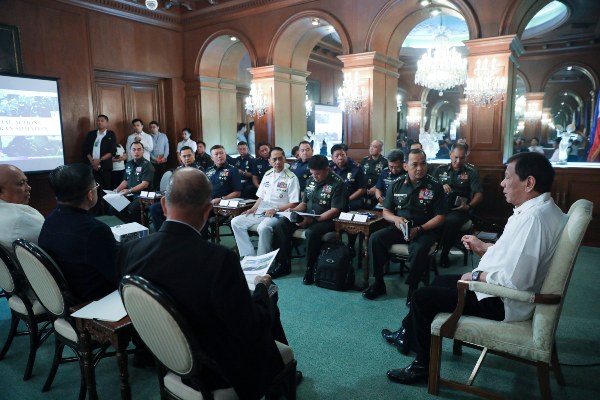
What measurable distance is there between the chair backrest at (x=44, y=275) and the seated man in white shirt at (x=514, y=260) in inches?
71.4

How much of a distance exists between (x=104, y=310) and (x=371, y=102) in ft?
19.3

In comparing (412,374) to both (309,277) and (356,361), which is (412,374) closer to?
(356,361)

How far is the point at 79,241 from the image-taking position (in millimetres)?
1914

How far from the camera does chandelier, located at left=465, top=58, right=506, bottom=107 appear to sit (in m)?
5.68

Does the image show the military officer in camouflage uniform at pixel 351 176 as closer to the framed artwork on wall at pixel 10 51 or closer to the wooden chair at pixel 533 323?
the wooden chair at pixel 533 323

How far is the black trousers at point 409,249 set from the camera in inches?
132

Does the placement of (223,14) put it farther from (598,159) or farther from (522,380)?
(522,380)

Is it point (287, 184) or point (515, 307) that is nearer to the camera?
point (515, 307)

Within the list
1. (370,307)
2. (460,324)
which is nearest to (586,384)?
(460,324)

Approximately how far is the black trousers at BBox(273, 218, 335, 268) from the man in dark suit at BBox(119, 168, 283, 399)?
243 centimetres

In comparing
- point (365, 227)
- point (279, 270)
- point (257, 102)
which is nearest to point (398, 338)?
point (365, 227)

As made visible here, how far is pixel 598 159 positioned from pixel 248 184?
5.27 m

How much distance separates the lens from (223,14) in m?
8.22

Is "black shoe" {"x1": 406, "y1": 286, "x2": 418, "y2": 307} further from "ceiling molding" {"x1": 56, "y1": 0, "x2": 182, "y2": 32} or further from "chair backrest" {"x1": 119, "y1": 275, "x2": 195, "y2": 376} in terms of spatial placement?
"ceiling molding" {"x1": 56, "y1": 0, "x2": 182, "y2": 32}
